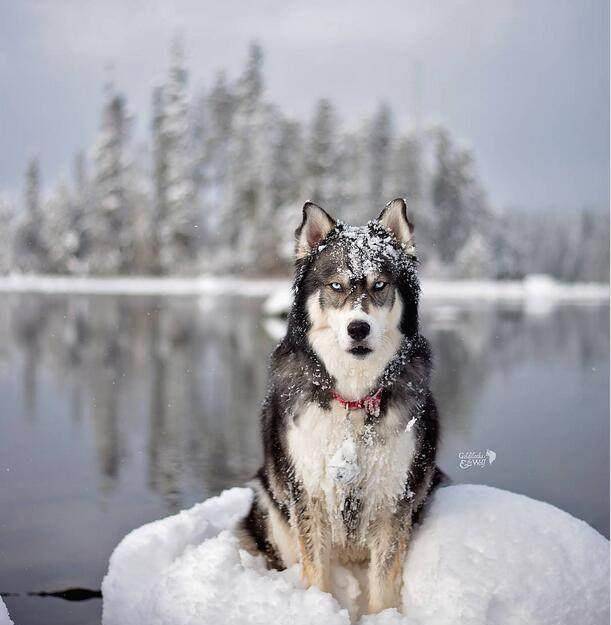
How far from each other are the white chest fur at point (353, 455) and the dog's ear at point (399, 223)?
646 millimetres

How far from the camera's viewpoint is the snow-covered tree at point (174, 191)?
9.93m

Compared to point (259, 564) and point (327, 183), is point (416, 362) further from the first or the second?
point (327, 183)

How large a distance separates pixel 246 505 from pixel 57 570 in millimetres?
995

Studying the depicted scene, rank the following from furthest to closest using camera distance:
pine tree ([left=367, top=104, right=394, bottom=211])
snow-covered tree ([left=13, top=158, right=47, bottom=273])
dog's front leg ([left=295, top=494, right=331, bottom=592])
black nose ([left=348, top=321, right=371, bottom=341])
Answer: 1. pine tree ([left=367, top=104, right=394, bottom=211])
2. snow-covered tree ([left=13, top=158, right=47, bottom=273])
3. dog's front leg ([left=295, top=494, right=331, bottom=592])
4. black nose ([left=348, top=321, right=371, bottom=341])

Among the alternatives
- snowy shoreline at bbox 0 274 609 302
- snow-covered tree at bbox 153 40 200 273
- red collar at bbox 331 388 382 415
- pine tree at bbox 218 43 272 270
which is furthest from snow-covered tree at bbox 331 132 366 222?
red collar at bbox 331 388 382 415

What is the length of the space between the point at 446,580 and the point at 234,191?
13596 mm

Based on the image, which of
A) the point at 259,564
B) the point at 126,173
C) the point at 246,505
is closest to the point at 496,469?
the point at 246,505

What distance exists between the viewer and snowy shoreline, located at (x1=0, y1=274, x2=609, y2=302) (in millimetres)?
9300

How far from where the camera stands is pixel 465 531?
2.76m

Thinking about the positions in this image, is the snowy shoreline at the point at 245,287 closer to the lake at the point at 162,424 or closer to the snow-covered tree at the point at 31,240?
the snow-covered tree at the point at 31,240

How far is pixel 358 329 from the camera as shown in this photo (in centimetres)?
245

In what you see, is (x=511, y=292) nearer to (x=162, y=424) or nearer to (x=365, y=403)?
(x=162, y=424)

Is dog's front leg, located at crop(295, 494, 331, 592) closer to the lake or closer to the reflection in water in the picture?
the lake

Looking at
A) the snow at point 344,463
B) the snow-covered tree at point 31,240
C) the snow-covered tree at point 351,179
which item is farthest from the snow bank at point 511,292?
the snow at point 344,463
